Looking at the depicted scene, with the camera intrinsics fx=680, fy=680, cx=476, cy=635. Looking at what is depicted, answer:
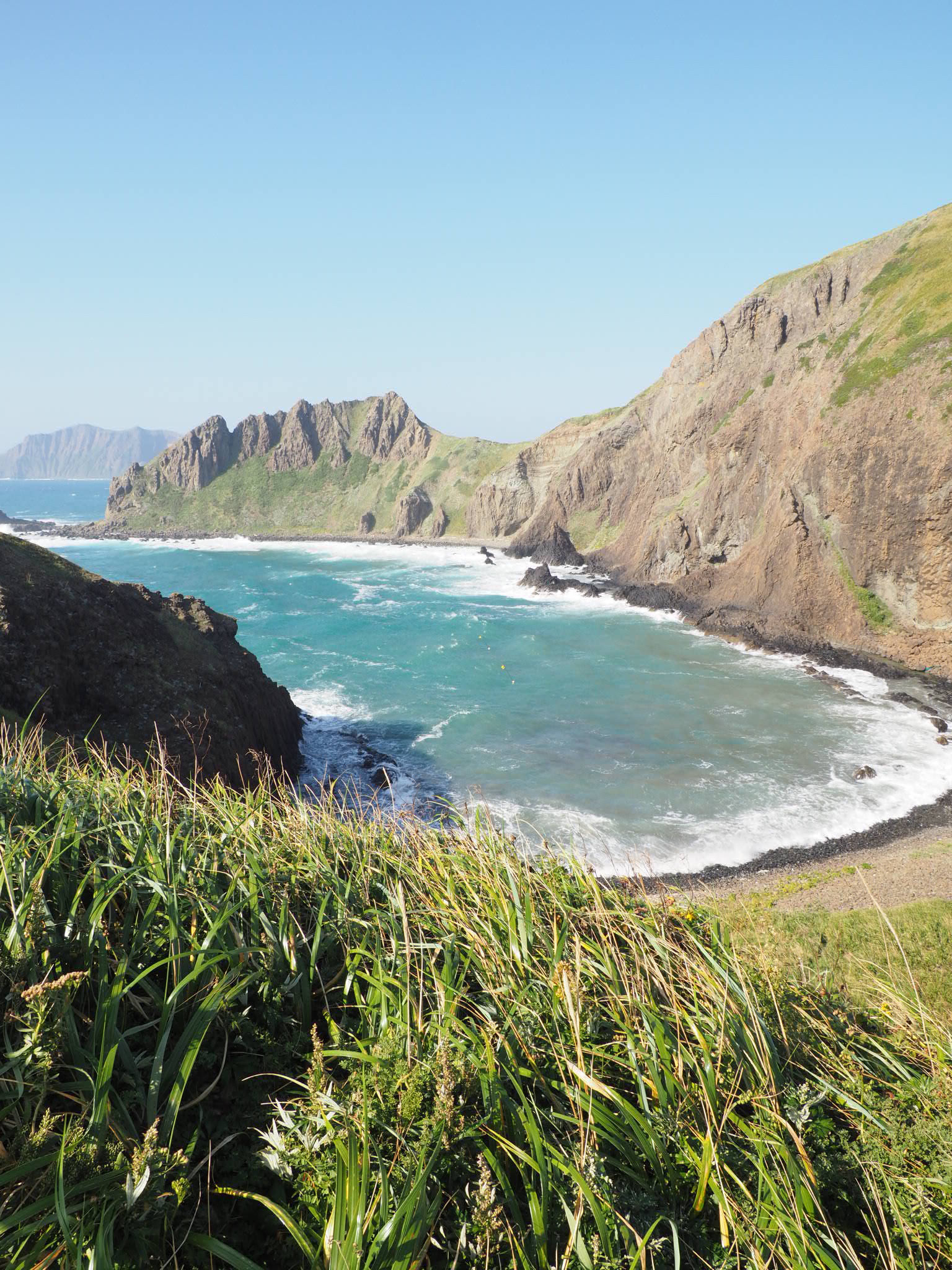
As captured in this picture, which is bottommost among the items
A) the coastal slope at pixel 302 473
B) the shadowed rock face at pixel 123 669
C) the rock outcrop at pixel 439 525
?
the shadowed rock face at pixel 123 669

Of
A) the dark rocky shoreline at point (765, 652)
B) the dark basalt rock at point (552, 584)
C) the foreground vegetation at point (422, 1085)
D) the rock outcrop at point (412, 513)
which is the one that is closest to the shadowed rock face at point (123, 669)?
the dark rocky shoreline at point (765, 652)

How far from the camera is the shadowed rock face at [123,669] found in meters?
20.5

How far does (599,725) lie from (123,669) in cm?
2302

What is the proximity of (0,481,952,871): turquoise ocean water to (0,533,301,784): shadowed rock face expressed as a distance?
Answer: 6288 millimetres

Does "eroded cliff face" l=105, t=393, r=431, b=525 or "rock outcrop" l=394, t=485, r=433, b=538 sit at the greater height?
"eroded cliff face" l=105, t=393, r=431, b=525

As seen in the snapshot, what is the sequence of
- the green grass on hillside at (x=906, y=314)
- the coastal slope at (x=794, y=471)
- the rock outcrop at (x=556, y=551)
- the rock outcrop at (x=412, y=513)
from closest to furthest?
the coastal slope at (x=794, y=471), the green grass on hillside at (x=906, y=314), the rock outcrop at (x=556, y=551), the rock outcrop at (x=412, y=513)

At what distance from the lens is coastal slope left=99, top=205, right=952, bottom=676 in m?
45.0

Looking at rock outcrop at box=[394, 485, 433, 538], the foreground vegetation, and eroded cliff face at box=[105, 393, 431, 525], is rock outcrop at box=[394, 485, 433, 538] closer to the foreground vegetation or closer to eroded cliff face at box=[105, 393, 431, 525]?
eroded cliff face at box=[105, 393, 431, 525]

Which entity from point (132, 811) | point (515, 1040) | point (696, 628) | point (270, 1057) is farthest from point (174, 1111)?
point (696, 628)

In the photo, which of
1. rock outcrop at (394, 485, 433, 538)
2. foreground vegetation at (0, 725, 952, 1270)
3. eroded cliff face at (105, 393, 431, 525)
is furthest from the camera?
eroded cliff face at (105, 393, 431, 525)

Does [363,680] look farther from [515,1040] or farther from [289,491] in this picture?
[289,491]

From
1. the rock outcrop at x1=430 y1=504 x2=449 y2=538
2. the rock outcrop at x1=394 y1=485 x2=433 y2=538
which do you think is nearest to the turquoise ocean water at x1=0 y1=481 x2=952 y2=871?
the rock outcrop at x1=430 y1=504 x2=449 y2=538

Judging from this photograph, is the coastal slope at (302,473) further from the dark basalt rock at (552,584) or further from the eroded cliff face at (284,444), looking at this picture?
the dark basalt rock at (552,584)

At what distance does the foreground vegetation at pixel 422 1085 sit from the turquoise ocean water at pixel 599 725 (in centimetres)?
647
